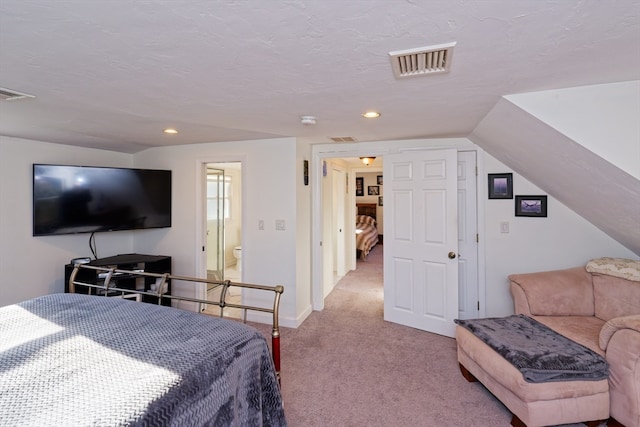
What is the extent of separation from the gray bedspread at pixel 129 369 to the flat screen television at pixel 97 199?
1752mm

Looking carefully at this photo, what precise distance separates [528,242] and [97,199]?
4867mm

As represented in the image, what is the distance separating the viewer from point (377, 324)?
11.8ft

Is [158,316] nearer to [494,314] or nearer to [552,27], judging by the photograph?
[552,27]

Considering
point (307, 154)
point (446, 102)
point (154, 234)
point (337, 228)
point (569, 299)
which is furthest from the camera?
point (337, 228)

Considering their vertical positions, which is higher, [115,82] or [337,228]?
[115,82]

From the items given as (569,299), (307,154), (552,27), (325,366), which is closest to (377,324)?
(325,366)

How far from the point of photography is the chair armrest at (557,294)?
255cm

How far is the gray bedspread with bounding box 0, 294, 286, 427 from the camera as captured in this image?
103cm

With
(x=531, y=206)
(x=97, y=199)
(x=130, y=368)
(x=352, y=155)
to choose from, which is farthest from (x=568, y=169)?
(x=97, y=199)

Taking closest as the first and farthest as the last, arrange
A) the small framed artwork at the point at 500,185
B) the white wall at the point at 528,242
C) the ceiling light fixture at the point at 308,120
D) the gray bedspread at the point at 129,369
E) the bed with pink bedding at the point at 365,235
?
1. the gray bedspread at the point at 129,369
2. the ceiling light fixture at the point at 308,120
3. the white wall at the point at 528,242
4. the small framed artwork at the point at 500,185
5. the bed with pink bedding at the point at 365,235

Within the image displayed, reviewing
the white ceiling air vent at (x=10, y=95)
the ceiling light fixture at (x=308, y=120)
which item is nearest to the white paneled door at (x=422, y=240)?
the ceiling light fixture at (x=308, y=120)

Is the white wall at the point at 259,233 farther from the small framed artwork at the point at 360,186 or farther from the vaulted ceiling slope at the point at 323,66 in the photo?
the small framed artwork at the point at 360,186

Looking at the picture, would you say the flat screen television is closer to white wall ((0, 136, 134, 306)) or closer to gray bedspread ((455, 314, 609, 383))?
white wall ((0, 136, 134, 306))

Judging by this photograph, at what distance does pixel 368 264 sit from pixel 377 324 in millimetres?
3345
